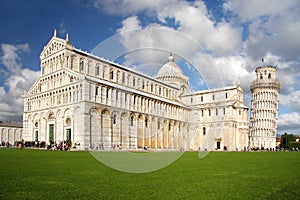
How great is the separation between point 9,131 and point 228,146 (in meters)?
60.1

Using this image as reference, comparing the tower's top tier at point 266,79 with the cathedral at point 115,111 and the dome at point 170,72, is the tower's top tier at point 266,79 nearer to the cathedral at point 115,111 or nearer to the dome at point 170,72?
the cathedral at point 115,111

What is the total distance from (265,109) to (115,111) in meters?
63.9

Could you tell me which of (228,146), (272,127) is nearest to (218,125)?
(228,146)

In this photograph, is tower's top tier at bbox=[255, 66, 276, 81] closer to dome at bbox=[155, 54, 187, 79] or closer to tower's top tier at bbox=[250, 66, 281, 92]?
tower's top tier at bbox=[250, 66, 281, 92]

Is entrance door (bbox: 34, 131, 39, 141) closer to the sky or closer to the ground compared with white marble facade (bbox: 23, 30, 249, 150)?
closer to the ground

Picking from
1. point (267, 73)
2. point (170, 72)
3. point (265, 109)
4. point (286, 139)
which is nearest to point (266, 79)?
point (267, 73)

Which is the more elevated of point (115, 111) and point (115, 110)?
point (115, 110)

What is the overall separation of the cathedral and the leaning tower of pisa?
909 inches

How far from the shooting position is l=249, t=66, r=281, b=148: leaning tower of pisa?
8919 cm

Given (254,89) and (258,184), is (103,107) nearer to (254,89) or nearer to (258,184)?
(258,184)

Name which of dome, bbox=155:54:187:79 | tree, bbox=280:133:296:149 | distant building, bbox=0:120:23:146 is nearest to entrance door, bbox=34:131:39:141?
distant building, bbox=0:120:23:146

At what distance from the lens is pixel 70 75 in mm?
43375

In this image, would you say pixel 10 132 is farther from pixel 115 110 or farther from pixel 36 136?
pixel 115 110

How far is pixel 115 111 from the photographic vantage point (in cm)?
4459
